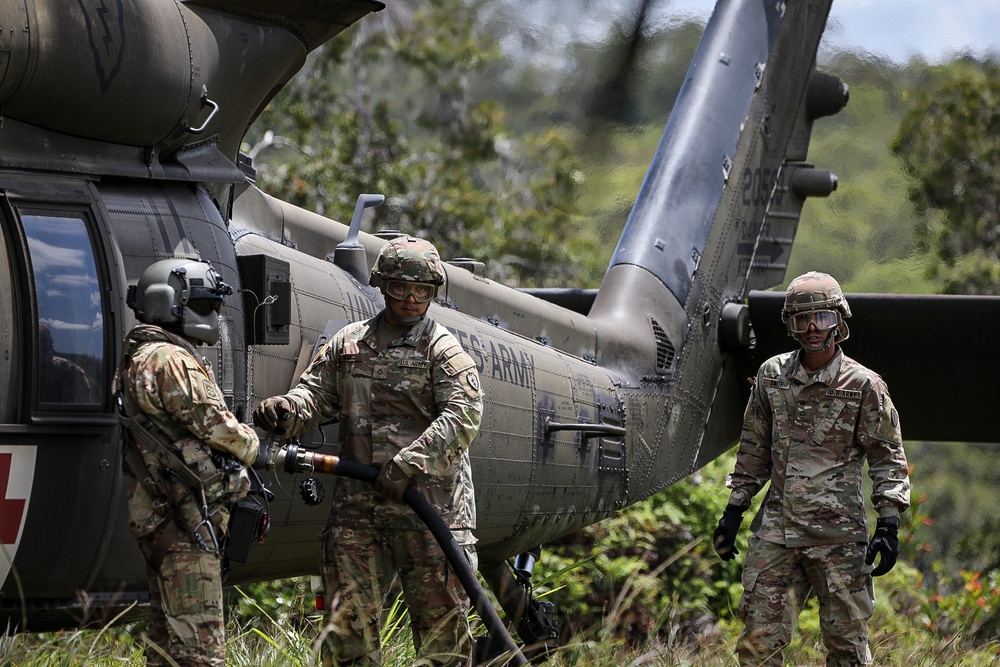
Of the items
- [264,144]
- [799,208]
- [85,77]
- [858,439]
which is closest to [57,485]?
[85,77]

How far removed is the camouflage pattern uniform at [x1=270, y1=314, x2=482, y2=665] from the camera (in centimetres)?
428

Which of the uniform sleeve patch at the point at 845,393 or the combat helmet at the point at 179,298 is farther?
the uniform sleeve patch at the point at 845,393

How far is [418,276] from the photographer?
14.4 feet

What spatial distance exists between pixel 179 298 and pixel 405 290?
0.90 m

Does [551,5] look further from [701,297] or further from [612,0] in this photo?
[701,297]

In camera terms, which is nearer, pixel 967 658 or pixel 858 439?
pixel 858 439

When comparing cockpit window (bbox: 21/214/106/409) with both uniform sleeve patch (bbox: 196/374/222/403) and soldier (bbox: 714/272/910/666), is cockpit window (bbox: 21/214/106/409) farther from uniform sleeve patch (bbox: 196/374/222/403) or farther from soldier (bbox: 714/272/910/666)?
soldier (bbox: 714/272/910/666)

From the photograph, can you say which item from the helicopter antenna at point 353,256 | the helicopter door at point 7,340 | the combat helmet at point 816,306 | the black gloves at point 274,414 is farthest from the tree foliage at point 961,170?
the helicopter door at point 7,340

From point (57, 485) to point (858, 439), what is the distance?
287cm

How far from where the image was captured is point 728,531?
5090mm

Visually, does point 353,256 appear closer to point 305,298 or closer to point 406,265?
point 305,298

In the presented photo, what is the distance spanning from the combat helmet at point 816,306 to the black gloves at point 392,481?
1.70 metres

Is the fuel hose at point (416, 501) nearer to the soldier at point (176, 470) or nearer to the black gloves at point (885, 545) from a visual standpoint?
the soldier at point (176, 470)

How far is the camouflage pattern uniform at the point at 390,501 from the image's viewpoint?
4277 mm
